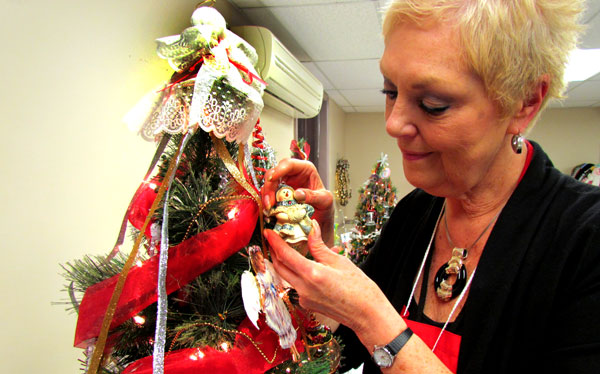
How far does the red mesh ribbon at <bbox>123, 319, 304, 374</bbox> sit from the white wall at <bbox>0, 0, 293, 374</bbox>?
52cm

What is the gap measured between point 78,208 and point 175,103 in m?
0.65

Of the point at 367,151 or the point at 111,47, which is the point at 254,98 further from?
the point at 367,151

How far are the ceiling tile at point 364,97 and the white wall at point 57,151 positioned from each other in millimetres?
3213

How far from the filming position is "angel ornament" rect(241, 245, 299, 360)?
1.83ft

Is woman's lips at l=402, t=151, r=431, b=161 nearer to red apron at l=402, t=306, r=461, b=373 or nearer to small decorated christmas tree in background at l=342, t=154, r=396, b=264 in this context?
red apron at l=402, t=306, r=461, b=373

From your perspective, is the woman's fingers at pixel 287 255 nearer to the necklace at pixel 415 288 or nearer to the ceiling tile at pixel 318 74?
the necklace at pixel 415 288

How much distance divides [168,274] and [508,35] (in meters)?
0.66

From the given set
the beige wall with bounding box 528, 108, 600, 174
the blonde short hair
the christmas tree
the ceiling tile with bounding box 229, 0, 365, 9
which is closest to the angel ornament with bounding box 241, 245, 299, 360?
the christmas tree

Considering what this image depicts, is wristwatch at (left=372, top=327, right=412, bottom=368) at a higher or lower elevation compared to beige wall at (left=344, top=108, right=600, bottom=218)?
lower

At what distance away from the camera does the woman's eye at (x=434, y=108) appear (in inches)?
24.8

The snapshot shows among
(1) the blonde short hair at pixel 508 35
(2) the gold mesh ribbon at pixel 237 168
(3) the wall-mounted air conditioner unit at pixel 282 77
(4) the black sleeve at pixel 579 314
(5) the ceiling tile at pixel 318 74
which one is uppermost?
(5) the ceiling tile at pixel 318 74

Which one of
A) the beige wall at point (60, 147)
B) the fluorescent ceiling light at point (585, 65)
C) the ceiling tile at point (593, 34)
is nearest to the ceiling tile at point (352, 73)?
the ceiling tile at point (593, 34)

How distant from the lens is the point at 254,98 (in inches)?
24.9

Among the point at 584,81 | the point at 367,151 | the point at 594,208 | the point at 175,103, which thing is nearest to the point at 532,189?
the point at 594,208
